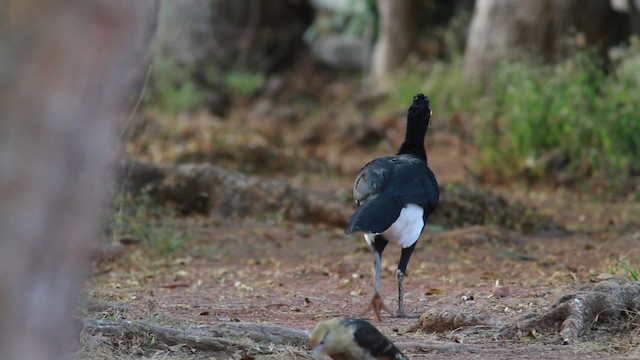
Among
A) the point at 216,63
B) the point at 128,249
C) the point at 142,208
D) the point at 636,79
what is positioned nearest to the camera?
the point at 128,249

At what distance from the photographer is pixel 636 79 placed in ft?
39.2

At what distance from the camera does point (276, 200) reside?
10.6 meters

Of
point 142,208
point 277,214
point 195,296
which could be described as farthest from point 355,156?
point 195,296

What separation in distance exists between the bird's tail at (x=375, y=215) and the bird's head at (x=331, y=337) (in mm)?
1308

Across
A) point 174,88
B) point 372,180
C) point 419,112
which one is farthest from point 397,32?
point 372,180

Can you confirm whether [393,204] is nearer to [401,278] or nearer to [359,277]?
[401,278]

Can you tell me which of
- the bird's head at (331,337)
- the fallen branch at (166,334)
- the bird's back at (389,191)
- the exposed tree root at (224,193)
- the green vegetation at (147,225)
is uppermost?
the bird's back at (389,191)

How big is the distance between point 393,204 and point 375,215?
0.58 feet

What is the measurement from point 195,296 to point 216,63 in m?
13.8

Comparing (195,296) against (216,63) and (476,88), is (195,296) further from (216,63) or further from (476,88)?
(216,63)

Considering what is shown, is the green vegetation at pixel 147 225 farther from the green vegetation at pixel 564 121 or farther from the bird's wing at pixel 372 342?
the green vegetation at pixel 564 121

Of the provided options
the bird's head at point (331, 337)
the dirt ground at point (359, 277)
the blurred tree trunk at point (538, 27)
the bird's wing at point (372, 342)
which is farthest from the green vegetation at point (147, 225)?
the blurred tree trunk at point (538, 27)

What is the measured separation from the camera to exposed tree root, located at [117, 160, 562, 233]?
10.4 meters

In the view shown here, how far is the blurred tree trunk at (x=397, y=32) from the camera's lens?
1966 cm
